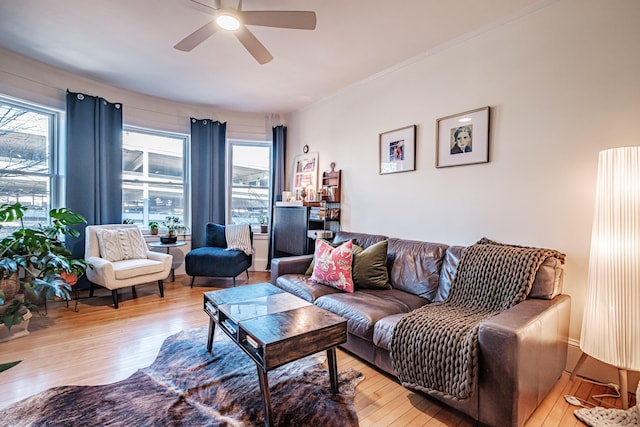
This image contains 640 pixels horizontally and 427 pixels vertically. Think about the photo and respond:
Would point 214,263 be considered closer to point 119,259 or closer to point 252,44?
point 119,259

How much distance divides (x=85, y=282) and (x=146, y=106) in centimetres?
244

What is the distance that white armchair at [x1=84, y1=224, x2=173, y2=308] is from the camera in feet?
10.3

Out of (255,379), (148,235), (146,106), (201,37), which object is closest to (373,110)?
(201,37)

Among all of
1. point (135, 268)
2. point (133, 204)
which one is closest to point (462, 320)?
point (135, 268)

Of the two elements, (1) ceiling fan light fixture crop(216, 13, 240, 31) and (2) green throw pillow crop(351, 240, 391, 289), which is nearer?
(1) ceiling fan light fixture crop(216, 13, 240, 31)

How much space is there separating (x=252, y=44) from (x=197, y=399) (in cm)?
242

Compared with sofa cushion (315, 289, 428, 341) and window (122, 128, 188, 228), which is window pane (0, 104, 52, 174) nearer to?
window (122, 128, 188, 228)

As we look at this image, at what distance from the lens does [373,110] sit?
11.2 feet

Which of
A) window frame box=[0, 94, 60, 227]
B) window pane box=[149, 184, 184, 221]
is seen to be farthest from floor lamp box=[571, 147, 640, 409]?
window frame box=[0, 94, 60, 227]

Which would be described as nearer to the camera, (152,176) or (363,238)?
(363,238)

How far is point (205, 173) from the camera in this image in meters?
4.58

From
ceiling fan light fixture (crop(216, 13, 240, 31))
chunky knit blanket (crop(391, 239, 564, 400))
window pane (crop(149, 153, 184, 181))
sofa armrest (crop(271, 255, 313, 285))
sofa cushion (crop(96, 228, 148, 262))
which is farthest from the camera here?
window pane (crop(149, 153, 184, 181))

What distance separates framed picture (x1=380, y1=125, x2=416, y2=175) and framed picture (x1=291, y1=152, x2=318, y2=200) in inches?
48.9

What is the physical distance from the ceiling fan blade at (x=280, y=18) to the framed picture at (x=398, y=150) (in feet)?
4.83
